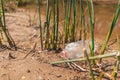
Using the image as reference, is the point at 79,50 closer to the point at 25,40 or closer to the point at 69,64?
the point at 69,64

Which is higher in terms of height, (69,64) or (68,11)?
(68,11)

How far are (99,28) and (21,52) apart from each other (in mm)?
1349

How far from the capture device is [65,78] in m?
1.78

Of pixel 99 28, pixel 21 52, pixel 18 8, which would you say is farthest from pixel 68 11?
pixel 18 8

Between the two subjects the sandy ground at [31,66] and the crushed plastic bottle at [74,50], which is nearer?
the sandy ground at [31,66]

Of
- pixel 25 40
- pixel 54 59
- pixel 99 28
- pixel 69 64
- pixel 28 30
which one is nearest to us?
pixel 69 64

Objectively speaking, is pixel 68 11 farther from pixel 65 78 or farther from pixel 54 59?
pixel 65 78

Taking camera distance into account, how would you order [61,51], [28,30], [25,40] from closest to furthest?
[61,51]
[25,40]
[28,30]

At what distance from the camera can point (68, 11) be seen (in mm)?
2070

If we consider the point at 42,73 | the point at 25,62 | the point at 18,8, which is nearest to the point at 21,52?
the point at 25,62

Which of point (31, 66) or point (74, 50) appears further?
point (74, 50)

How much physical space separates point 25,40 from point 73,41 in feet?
1.40

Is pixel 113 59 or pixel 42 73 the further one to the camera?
pixel 113 59

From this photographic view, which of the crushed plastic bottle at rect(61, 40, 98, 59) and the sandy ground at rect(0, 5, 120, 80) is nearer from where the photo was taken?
the sandy ground at rect(0, 5, 120, 80)
